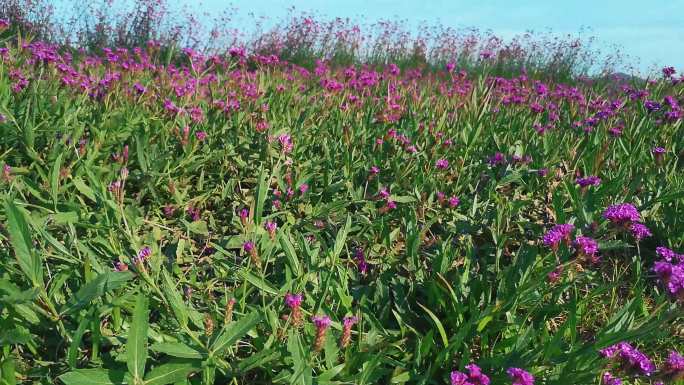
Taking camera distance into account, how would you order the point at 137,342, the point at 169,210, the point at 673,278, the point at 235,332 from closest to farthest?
the point at 137,342 < the point at 235,332 < the point at 673,278 < the point at 169,210

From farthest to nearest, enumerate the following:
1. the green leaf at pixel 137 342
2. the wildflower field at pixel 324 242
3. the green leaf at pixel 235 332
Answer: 1. the wildflower field at pixel 324 242
2. the green leaf at pixel 235 332
3. the green leaf at pixel 137 342

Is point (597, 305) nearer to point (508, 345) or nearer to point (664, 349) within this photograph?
point (664, 349)

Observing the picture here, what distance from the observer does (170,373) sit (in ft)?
4.50

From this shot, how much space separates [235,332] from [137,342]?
0.24 metres

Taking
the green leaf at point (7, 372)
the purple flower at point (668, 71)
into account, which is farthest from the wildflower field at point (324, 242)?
the purple flower at point (668, 71)

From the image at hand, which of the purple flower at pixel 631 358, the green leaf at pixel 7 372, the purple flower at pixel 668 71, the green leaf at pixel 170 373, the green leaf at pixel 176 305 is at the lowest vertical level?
the green leaf at pixel 7 372

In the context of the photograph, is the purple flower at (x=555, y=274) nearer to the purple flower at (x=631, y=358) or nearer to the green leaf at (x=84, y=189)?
the purple flower at (x=631, y=358)

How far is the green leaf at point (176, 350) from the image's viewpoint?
135 cm

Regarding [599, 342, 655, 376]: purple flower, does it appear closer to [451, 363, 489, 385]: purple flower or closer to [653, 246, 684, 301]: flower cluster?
[653, 246, 684, 301]: flower cluster

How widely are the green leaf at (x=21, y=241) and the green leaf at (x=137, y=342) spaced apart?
342mm

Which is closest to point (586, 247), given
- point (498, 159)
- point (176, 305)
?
point (498, 159)

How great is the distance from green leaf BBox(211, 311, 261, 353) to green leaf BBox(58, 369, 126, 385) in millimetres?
233

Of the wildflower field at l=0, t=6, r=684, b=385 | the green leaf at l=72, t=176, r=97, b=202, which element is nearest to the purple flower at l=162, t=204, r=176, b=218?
the wildflower field at l=0, t=6, r=684, b=385

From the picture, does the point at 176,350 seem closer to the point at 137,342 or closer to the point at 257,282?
the point at 137,342
